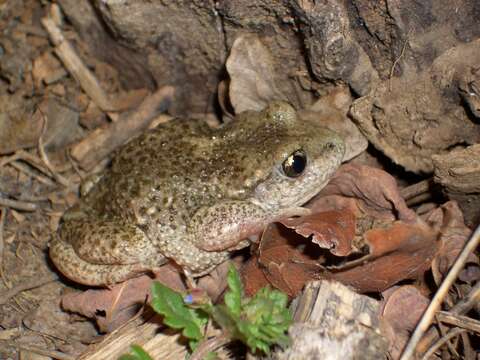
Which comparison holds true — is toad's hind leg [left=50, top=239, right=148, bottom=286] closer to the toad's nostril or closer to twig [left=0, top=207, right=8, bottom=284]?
twig [left=0, top=207, right=8, bottom=284]

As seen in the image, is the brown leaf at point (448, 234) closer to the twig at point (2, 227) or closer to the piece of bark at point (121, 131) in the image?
the piece of bark at point (121, 131)

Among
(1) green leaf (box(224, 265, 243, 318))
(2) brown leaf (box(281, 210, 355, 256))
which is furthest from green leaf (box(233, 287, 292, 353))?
(2) brown leaf (box(281, 210, 355, 256))

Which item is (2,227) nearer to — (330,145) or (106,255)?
(106,255)

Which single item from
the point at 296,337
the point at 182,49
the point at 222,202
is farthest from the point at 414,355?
the point at 182,49

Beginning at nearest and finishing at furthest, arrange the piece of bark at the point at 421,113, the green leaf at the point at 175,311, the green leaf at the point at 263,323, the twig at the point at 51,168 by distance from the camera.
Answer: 1. the green leaf at the point at 263,323
2. the green leaf at the point at 175,311
3. the piece of bark at the point at 421,113
4. the twig at the point at 51,168

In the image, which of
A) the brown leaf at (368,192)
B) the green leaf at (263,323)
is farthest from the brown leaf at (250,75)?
the green leaf at (263,323)

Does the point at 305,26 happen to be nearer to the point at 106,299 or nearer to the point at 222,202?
the point at 222,202
